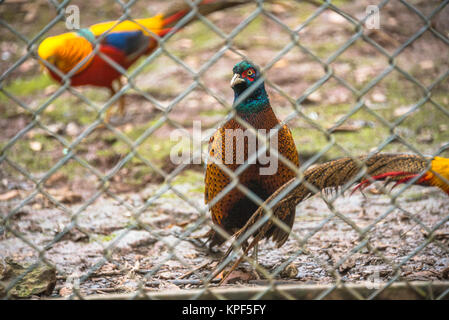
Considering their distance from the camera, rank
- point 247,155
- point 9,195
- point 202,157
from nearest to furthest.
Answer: point 247,155 < point 9,195 < point 202,157

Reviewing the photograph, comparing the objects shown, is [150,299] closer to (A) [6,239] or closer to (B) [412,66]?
(A) [6,239]

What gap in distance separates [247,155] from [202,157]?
1734mm

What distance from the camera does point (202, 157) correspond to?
14.1 feet

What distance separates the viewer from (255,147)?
2564mm

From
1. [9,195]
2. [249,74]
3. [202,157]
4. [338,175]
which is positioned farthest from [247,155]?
[9,195]

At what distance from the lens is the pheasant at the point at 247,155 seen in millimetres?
2625

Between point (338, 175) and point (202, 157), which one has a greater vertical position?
point (202, 157)

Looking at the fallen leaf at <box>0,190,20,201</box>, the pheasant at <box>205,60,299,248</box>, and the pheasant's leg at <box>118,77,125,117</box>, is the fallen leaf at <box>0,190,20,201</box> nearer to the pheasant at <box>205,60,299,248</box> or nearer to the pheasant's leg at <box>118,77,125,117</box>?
the pheasant's leg at <box>118,77,125,117</box>

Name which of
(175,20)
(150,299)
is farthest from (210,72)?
(150,299)

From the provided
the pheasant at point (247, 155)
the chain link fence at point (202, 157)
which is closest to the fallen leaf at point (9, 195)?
the chain link fence at point (202, 157)

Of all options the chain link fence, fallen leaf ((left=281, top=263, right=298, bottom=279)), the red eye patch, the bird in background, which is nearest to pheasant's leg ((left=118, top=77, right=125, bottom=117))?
the chain link fence

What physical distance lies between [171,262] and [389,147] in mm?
2504

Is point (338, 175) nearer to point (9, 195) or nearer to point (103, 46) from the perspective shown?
point (9, 195)

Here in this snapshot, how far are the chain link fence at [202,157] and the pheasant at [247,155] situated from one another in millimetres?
156
